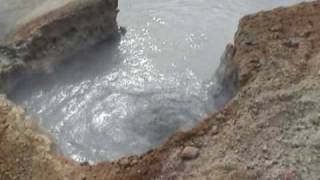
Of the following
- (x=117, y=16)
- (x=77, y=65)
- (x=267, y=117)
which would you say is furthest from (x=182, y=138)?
(x=117, y=16)

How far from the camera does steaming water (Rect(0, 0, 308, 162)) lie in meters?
14.4

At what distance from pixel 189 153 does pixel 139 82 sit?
5.92 metres

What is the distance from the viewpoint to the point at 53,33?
53.8 feet

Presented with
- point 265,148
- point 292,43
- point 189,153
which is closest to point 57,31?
point 292,43

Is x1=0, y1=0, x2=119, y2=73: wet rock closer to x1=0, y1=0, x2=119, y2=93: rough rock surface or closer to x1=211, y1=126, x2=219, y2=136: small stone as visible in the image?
x1=0, y1=0, x2=119, y2=93: rough rock surface

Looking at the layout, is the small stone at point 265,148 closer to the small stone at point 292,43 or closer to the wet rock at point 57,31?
the small stone at point 292,43

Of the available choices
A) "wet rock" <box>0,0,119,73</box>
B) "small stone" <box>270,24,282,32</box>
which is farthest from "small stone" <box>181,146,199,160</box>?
"wet rock" <box>0,0,119,73</box>

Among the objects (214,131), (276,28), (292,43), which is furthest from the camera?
(276,28)

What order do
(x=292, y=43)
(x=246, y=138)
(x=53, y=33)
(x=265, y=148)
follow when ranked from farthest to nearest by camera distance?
(x=53, y=33)
(x=292, y=43)
(x=246, y=138)
(x=265, y=148)

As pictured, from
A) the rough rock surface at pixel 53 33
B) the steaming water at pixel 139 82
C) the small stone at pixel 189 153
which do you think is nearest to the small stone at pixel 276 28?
the steaming water at pixel 139 82

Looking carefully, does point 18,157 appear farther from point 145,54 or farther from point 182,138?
point 145,54

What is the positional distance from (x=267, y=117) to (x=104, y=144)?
4.43 m

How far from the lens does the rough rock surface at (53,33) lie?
1577 cm

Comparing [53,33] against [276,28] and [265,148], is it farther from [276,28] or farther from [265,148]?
[265,148]
